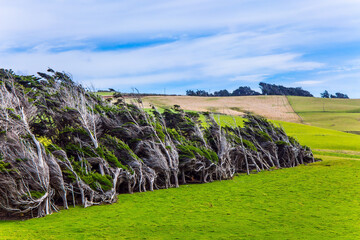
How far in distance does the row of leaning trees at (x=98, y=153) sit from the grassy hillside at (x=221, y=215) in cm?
104

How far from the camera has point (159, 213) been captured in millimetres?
13898

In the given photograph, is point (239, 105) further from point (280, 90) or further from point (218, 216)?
point (218, 216)

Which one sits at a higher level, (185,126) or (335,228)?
(185,126)

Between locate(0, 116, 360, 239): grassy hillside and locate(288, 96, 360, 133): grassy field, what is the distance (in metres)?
62.4

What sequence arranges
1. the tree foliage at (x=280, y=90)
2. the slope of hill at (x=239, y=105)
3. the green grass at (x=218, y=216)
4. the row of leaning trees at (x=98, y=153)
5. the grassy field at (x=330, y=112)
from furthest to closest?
the tree foliage at (x=280, y=90), the slope of hill at (x=239, y=105), the grassy field at (x=330, y=112), the row of leaning trees at (x=98, y=153), the green grass at (x=218, y=216)

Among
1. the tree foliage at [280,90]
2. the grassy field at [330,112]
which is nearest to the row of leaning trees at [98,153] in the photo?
the grassy field at [330,112]

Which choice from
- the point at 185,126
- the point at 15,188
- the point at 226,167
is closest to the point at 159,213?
the point at 15,188

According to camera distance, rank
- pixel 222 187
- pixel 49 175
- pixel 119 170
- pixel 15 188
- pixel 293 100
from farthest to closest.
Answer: pixel 293 100 → pixel 222 187 → pixel 119 170 → pixel 49 175 → pixel 15 188

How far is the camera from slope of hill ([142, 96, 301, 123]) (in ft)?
268

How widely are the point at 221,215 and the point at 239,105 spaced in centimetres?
8192

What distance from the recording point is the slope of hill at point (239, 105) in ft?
268

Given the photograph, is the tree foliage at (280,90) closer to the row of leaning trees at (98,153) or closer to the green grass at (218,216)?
the row of leaning trees at (98,153)

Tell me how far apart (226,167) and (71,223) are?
12.1m

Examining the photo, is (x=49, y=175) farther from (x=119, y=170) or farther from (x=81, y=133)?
(x=81, y=133)
